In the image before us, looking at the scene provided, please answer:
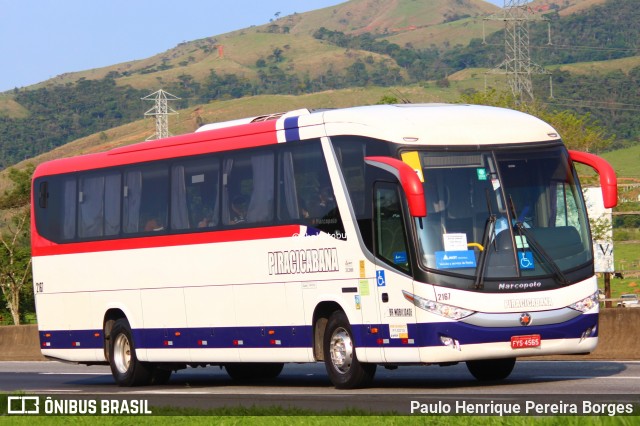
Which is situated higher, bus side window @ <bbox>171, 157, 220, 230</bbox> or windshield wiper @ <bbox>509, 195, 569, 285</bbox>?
bus side window @ <bbox>171, 157, 220, 230</bbox>

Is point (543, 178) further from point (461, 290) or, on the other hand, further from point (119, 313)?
point (119, 313)

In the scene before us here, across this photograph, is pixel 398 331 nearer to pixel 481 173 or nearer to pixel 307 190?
pixel 481 173

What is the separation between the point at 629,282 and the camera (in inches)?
4936

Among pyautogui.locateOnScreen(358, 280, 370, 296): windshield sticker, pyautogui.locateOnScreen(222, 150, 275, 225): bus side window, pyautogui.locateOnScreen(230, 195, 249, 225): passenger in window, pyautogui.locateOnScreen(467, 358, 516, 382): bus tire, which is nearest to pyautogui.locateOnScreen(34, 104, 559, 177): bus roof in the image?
pyautogui.locateOnScreen(222, 150, 275, 225): bus side window

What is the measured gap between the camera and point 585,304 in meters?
16.9

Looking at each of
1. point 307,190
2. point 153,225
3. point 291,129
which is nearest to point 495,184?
point 307,190

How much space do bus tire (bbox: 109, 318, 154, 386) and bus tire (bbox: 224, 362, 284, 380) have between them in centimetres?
133

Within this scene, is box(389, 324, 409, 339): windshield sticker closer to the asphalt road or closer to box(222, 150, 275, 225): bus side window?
the asphalt road

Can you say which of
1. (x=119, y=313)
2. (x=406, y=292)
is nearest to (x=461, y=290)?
(x=406, y=292)

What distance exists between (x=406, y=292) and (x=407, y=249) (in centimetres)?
52

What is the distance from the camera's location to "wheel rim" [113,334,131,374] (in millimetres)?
22516

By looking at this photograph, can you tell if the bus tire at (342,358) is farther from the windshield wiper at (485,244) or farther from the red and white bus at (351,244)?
the windshield wiper at (485,244)

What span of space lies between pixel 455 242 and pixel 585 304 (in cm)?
186

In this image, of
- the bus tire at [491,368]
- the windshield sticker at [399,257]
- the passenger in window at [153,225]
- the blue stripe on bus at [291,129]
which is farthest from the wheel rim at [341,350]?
the passenger in window at [153,225]
